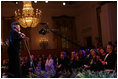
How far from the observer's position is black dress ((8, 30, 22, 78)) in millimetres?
4090

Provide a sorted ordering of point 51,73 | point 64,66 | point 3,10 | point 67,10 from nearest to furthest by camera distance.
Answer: point 51,73
point 64,66
point 3,10
point 67,10

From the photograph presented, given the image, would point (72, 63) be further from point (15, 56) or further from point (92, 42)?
point (92, 42)

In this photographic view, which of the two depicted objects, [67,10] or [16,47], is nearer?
[16,47]

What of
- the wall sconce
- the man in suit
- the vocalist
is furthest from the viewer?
the wall sconce

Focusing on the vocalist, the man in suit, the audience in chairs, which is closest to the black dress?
the vocalist

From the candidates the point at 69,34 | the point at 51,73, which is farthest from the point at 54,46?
the point at 51,73

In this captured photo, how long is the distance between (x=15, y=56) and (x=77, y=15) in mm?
11566

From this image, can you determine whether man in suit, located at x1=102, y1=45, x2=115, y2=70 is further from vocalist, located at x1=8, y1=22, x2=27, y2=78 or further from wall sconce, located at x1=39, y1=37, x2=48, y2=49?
wall sconce, located at x1=39, y1=37, x2=48, y2=49

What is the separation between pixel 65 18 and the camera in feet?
49.8

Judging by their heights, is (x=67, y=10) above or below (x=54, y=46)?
above

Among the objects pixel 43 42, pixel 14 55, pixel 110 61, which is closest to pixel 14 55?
pixel 14 55

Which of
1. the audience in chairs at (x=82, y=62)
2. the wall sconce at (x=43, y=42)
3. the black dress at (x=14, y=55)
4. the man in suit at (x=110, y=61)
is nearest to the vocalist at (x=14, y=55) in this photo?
the black dress at (x=14, y=55)

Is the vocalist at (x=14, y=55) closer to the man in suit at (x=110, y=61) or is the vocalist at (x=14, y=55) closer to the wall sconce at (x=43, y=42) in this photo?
the man in suit at (x=110, y=61)

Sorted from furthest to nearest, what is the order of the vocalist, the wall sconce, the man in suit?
the wall sconce, the man in suit, the vocalist
